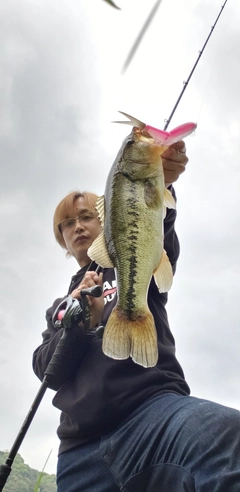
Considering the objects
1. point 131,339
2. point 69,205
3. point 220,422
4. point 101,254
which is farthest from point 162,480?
point 69,205

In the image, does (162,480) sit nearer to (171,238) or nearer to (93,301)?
(93,301)

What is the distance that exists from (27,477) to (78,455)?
6155 millimetres

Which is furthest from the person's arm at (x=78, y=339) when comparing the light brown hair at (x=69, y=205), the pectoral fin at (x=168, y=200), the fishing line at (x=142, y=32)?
the fishing line at (x=142, y=32)

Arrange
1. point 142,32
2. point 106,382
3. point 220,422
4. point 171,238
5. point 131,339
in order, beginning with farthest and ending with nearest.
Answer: point 171,238 < point 106,382 < point 131,339 < point 220,422 < point 142,32

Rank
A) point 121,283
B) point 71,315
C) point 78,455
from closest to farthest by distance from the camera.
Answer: point 121,283, point 78,455, point 71,315

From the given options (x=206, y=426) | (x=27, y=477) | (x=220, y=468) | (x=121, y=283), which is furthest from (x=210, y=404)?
(x=27, y=477)

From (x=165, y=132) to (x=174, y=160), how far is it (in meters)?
0.34

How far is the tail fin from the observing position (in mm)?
1916

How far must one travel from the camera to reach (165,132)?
72.9 inches

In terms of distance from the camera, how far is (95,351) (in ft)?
8.29

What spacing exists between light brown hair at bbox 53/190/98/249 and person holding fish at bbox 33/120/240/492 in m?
1.01

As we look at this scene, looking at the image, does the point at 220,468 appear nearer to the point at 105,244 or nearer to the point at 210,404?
the point at 210,404

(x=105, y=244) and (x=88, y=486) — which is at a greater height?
(x=105, y=244)

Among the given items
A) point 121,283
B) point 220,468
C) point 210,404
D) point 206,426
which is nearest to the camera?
point 220,468
